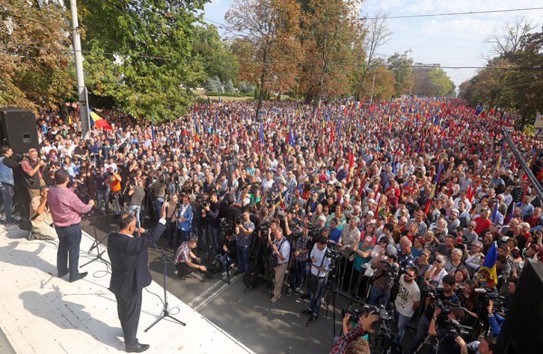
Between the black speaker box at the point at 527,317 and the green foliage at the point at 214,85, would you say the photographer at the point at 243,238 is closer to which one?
the black speaker box at the point at 527,317

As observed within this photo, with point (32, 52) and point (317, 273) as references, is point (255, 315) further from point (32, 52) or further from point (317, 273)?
point (32, 52)

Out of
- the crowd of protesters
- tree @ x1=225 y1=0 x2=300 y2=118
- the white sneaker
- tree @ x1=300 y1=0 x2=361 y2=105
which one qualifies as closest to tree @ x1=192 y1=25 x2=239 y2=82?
tree @ x1=300 y1=0 x2=361 y2=105

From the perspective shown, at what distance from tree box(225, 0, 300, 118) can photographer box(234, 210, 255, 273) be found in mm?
20115

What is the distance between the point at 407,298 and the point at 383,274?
20.4 inches

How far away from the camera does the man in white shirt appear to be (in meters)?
4.87

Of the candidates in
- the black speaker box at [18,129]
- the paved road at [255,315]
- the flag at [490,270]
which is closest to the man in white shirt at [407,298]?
the paved road at [255,315]

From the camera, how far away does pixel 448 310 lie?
4.23 meters

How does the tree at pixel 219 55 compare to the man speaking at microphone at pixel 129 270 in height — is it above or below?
above

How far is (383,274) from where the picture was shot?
5324 mm

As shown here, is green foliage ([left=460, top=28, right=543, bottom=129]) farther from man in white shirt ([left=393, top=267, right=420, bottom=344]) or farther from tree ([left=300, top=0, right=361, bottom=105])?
man in white shirt ([left=393, top=267, right=420, bottom=344])

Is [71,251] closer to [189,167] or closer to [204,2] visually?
[189,167]

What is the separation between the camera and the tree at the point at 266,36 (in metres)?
26.0

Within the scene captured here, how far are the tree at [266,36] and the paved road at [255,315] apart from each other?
2074 centimetres

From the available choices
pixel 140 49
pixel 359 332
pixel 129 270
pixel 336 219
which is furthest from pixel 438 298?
pixel 140 49
